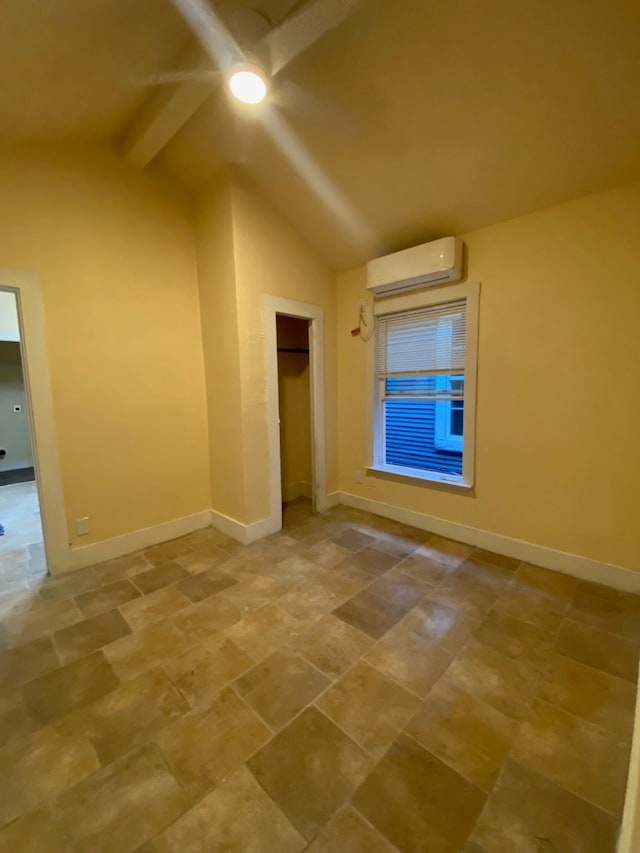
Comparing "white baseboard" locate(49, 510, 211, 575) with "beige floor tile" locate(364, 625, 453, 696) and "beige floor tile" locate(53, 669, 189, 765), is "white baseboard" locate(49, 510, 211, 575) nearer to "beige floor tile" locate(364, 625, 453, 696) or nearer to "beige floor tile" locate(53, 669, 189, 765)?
"beige floor tile" locate(53, 669, 189, 765)

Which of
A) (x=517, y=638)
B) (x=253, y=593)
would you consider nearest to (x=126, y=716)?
(x=253, y=593)

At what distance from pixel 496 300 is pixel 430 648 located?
2383mm

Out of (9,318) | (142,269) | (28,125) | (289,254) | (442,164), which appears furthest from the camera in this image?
(9,318)

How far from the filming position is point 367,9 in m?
1.67

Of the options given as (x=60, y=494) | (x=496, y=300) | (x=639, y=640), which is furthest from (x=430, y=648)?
(x=60, y=494)

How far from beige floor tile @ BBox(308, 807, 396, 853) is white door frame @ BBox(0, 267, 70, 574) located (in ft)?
7.91

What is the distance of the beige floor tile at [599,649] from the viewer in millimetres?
1657

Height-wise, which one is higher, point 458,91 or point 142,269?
point 458,91

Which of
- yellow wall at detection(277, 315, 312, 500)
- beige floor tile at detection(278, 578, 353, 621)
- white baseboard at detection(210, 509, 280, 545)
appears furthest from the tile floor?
yellow wall at detection(277, 315, 312, 500)

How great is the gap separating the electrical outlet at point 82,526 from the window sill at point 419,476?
248cm

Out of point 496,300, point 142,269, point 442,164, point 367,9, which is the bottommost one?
point 496,300

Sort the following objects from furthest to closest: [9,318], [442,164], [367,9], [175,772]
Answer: [9,318] → [442,164] → [367,9] → [175,772]

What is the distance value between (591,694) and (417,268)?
9.13 feet

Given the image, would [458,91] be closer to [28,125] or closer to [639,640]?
[28,125]
